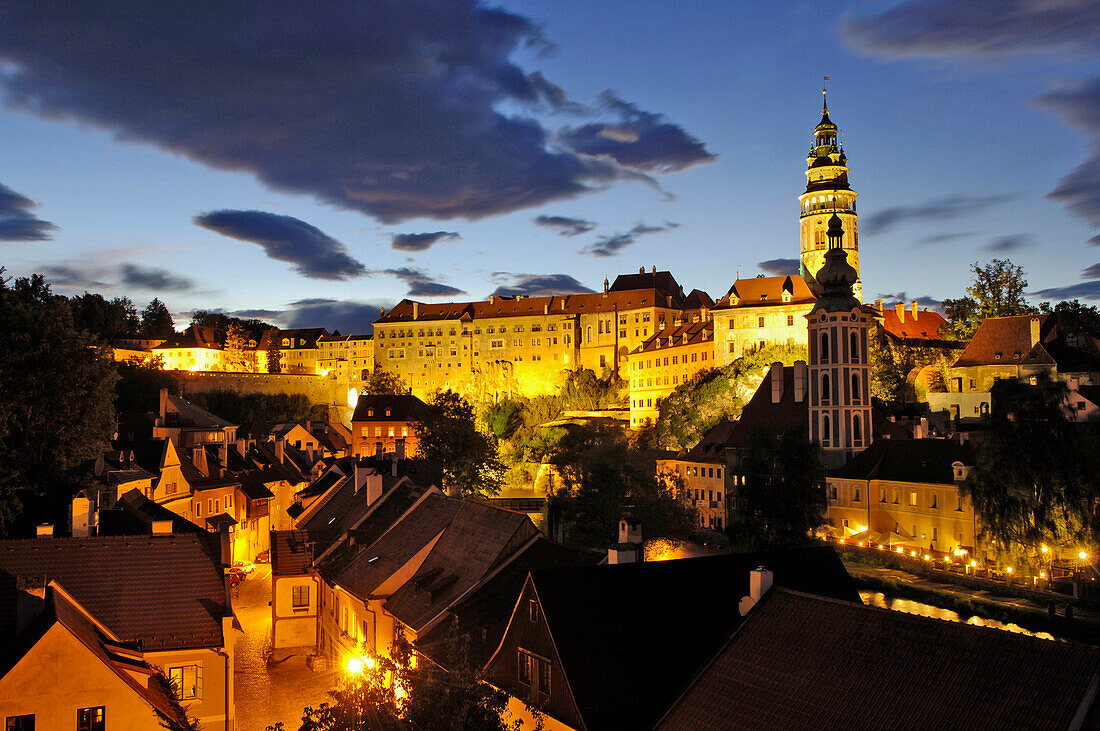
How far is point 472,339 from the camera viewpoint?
133250 mm

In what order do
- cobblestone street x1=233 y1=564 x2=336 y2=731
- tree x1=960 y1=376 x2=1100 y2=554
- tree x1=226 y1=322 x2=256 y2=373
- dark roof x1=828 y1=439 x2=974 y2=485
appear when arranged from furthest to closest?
1. tree x1=226 y1=322 x2=256 y2=373
2. dark roof x1=828 y1=439 x2=974 y2=485
3. tree x1=960 y1=376 x2=1100 y2=554
4. cobblestone street x1=233 y1=564 x2=336 y2=731

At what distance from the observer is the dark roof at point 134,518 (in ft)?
89.5

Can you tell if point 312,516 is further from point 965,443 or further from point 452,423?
point 965,443

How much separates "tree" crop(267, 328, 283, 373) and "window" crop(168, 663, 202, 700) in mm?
125501

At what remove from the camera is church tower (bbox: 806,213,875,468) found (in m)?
58.0

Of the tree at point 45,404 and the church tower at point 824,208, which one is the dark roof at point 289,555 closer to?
the tree at point 45,404

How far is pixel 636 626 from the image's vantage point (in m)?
16.0

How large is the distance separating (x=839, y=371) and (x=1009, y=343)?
15.4m

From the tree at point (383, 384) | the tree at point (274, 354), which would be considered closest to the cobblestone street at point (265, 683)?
the tree at point (383, 384)

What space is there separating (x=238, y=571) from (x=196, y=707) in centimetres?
2379

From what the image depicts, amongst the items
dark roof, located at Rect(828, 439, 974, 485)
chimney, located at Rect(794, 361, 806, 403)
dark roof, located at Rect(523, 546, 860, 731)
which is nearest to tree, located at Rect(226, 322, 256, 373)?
chimney, located at Rect(794, 361, 806, 403)

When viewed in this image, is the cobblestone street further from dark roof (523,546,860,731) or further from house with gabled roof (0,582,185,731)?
dark roof (523,546,860,731)

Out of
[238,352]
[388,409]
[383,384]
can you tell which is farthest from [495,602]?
[238,352]

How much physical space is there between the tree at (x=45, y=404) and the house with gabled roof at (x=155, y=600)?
37.1 ft
